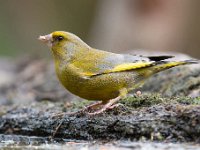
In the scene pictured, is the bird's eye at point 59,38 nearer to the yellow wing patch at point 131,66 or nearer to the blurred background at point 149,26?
the yellow wing patch at point 131,66

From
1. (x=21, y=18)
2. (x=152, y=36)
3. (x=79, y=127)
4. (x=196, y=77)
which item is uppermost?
(x=21, y=18)

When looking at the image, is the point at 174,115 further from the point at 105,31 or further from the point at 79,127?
the point at 105,31

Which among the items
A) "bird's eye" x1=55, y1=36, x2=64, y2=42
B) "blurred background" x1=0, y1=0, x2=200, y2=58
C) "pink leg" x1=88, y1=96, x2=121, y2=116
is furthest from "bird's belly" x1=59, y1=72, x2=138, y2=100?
"blurred background" x1=0, y1=0, x2=200, y2=58

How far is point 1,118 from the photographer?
6.84m

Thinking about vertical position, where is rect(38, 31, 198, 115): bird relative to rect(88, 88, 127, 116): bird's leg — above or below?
above

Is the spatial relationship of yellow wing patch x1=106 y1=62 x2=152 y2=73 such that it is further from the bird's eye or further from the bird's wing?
the bird's eye

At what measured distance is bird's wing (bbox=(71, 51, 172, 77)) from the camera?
608 centimetres

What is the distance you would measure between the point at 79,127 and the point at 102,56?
851mm

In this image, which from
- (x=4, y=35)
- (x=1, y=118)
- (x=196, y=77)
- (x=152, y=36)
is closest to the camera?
(x=1, y=118)

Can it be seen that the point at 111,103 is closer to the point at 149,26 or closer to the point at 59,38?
the point at 59,38

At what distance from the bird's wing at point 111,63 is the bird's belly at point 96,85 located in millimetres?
86

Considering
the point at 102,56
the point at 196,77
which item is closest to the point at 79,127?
the point at 102,56

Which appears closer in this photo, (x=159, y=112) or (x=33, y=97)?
(x=159, y=112)

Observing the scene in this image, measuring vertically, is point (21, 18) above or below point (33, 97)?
above
